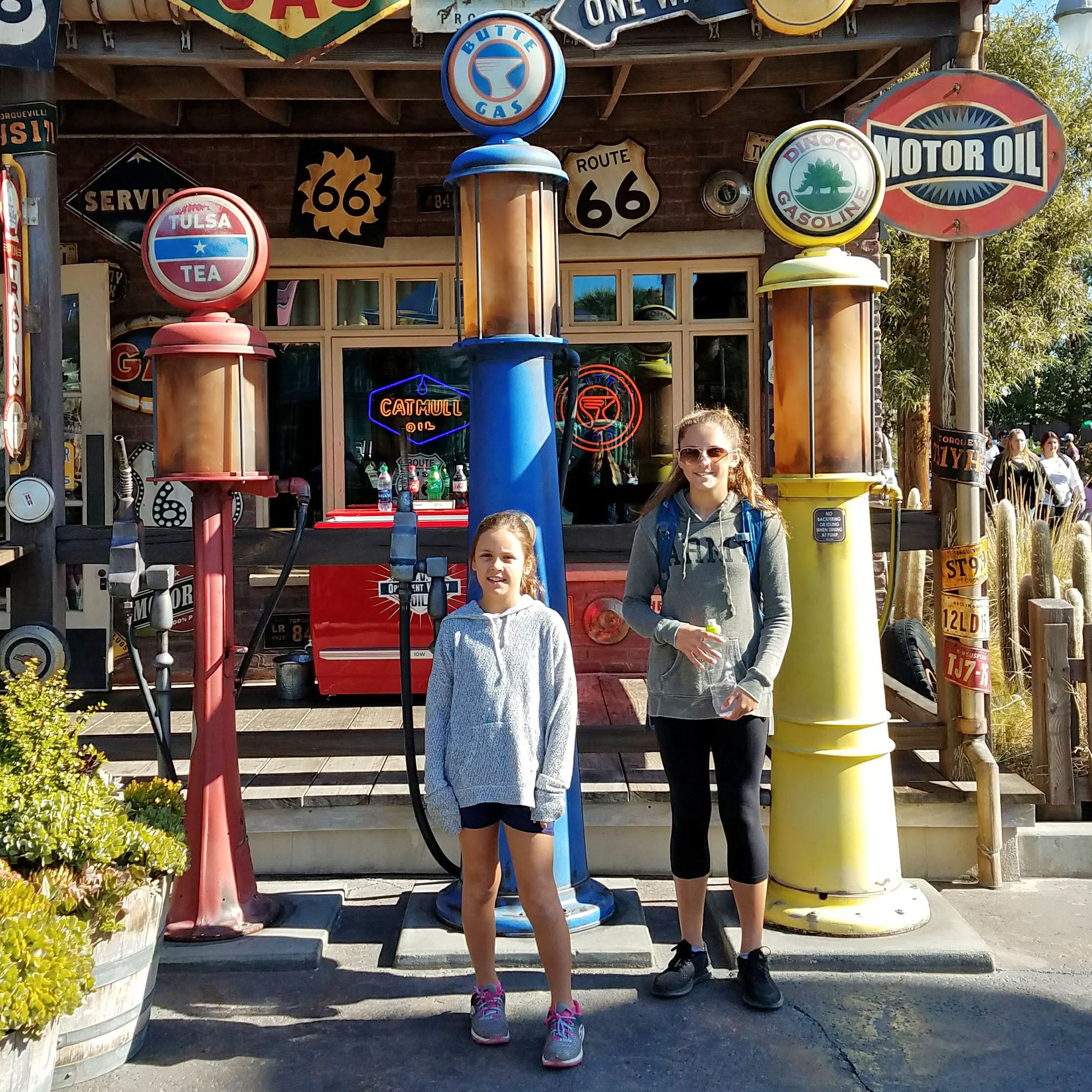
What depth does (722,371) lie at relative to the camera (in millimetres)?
7215

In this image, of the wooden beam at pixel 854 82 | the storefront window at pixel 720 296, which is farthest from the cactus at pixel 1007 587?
the wooden beam at pixel 854 82

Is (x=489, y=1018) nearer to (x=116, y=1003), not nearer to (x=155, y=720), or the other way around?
(x=116, y=1003)

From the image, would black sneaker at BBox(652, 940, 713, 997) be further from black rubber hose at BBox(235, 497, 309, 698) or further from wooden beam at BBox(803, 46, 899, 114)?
wooden beam at BBox(803, 46, 899, 114)

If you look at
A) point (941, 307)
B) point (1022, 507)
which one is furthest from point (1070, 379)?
point (941, 307)

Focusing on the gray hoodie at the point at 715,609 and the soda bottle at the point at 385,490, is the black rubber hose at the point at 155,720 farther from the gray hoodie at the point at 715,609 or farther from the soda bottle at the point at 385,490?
the soda bottle at the point at 385,490

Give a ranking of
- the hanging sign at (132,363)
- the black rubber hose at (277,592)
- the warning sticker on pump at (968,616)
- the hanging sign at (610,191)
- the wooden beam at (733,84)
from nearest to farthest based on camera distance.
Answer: the black rubber hose at (277,592) → the warning sticker on pump at (968,616) → the wooden beam at (733,84) → the hanging sign at (610,191) → the hanging sign at (132,363)

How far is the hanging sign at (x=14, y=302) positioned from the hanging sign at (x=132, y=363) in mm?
2360

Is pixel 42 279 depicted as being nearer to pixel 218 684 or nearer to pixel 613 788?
pixel 218 684

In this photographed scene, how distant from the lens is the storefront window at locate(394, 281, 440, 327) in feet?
23.5

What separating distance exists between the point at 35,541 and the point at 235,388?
137 centimetres

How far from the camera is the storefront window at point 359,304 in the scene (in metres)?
7.16

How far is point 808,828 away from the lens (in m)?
3.84

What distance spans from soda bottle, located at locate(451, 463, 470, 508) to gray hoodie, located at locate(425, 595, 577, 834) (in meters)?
3.80

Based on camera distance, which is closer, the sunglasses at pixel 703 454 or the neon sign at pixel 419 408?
the sunglasses at pixel 703 454
